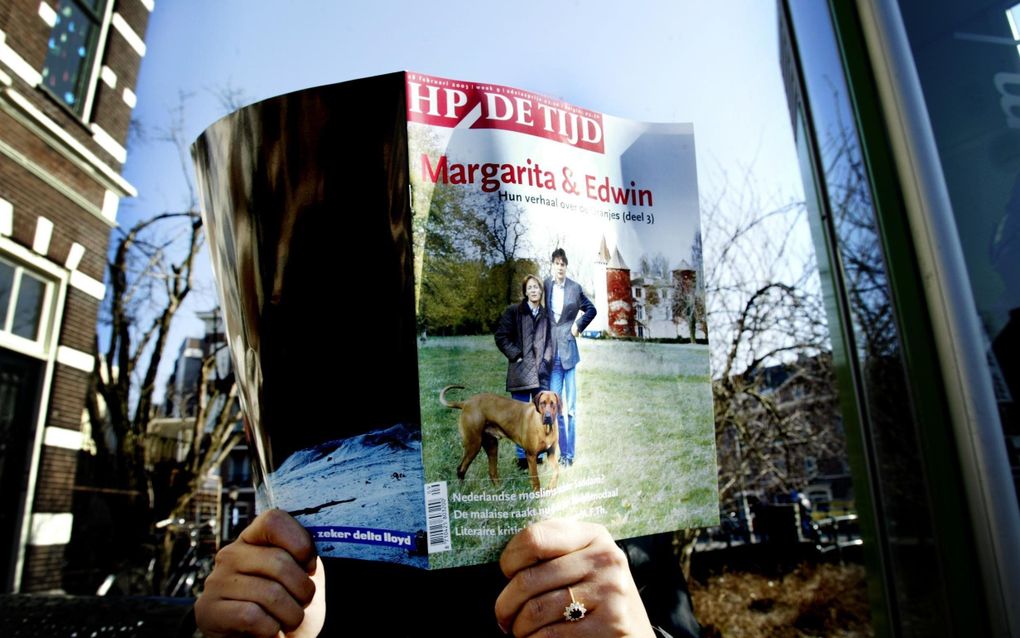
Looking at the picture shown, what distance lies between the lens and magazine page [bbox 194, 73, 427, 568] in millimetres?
688

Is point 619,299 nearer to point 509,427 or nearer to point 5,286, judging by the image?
point 509,427

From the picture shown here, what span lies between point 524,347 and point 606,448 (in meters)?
0.15

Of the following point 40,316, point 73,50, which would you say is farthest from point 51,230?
point 73,50

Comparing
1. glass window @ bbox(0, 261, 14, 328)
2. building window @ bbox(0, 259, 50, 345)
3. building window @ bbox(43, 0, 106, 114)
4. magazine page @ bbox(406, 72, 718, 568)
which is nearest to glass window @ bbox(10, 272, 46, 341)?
building window @ bbox(0, 259, 50, 345)

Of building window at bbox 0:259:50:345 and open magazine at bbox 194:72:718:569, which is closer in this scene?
open magazine at bbox 194:72:718:569

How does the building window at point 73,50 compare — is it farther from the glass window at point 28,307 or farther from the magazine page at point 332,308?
the magazine page at point 332,308

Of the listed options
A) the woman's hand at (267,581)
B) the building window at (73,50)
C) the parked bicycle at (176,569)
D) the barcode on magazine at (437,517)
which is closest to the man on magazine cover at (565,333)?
the barcode on magazine at (437,517)

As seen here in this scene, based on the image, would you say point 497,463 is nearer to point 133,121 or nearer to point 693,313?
point 693,313

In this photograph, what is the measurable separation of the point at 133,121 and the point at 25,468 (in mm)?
3726

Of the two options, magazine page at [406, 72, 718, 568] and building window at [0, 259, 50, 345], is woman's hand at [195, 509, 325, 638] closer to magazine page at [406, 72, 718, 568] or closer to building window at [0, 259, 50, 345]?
magazine page at [406, 72, 718, 568]

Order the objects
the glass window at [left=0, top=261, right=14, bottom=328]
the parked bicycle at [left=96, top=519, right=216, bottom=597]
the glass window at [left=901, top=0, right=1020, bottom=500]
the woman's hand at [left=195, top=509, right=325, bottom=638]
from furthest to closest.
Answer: the parked bicycle at [left=96, top=519, right=216, bottom=597] → the glass window at [left=0, top=261, right=14, bottom=328] → the woman's hand at [left=195, top=509, right=325, bottom=638] → the glass window at [left=901, top=0, right=1020, bottom=500]

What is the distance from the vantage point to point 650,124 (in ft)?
2.77

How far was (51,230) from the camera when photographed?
597 cm

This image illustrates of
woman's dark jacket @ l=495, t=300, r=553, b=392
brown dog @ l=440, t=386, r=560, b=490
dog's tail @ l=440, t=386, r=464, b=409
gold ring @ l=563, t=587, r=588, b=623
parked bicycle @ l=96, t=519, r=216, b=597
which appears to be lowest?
parked bicycle @ l=96, t=519, r=216, b=597
